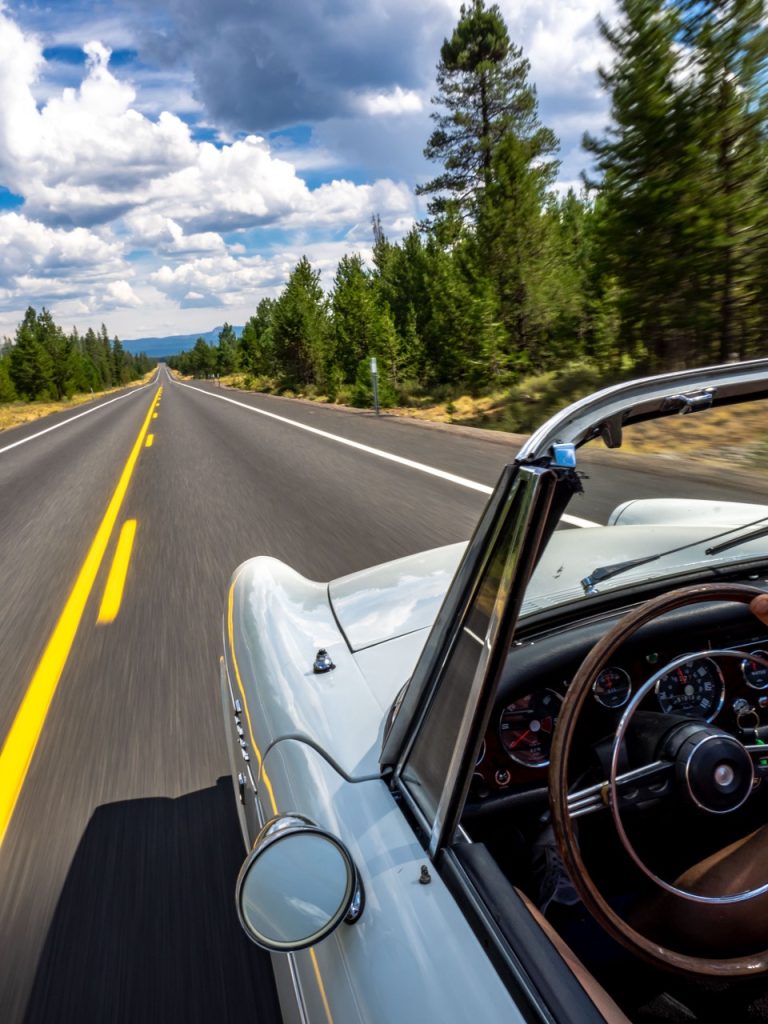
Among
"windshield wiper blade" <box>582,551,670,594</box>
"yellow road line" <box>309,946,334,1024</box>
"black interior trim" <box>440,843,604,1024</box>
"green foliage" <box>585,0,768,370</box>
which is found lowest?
"yellow road line" <box>309,946,334,1024</box>

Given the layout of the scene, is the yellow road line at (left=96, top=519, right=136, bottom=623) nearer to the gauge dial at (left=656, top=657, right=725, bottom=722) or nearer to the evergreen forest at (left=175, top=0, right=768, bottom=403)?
the gauge dial at (left=656, top=657, right=725, bottom=722)

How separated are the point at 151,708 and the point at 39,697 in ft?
2.50

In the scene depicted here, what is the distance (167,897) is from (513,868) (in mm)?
1362

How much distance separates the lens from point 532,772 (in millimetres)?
1796

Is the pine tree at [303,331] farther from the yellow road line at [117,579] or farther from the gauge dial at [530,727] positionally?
the gauge dial at [530,727]

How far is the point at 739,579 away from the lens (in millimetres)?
1996

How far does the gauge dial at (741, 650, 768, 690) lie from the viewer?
1968mm

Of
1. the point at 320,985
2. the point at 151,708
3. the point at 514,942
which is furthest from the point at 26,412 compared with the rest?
the point at 514,942

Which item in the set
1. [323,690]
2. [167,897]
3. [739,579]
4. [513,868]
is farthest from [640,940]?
[167,897]

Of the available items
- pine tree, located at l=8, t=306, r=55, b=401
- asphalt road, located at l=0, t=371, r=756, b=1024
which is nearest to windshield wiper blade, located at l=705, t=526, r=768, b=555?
asphalt road, located at l=0, t=371, r=756, b=1024

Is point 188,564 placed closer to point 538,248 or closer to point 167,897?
point 167,897

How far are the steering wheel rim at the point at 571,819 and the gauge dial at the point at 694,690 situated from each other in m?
0.49

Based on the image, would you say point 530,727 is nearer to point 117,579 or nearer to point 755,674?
point 755,674

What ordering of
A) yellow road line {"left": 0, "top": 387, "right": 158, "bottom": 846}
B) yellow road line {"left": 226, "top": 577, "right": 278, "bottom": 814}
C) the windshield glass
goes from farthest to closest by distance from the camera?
yellow road line {"left": 0, "top": 387, "right": 158, "bottom": 846}, yellow road line {"left": 226, "top": 577, "right": 278, "bottom": 814}, the windshield glass
